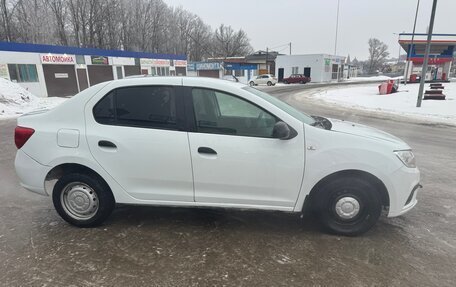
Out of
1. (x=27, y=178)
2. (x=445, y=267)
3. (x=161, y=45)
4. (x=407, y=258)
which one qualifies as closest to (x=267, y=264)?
(x=407, y=258)

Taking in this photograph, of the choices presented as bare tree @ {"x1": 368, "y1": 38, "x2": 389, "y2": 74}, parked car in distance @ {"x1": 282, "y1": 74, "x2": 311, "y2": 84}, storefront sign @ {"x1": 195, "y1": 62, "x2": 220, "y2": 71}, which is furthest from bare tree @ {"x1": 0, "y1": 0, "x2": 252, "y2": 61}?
bare tree @ {"x1": 368, "y1": 38, "x2": 389, "y2": 74}

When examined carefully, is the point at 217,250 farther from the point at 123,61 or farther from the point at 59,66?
the point at 123,61

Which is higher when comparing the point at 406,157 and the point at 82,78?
the point at 406,157

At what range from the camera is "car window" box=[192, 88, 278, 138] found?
130 inches

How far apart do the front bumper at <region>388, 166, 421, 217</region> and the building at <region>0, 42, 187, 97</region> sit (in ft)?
86.7

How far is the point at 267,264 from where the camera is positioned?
9.73 feet

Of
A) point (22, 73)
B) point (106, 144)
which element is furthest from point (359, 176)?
point (22, 73)

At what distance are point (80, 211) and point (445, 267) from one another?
3.87 m

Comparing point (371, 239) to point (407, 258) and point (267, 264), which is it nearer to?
point (407, 258)

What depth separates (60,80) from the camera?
86.9 feet

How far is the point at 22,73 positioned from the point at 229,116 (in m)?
26.1

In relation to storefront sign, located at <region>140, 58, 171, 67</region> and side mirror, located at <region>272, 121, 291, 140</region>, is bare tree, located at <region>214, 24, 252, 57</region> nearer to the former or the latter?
storefront sign, located at <region>140, 58, 171, 67</region>

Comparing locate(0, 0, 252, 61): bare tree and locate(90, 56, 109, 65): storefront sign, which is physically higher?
locate(0, 0, 252, 61): bare tree

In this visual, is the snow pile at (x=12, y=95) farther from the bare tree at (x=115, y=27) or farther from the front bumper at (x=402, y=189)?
the bare tree at (x=115, y=27)
